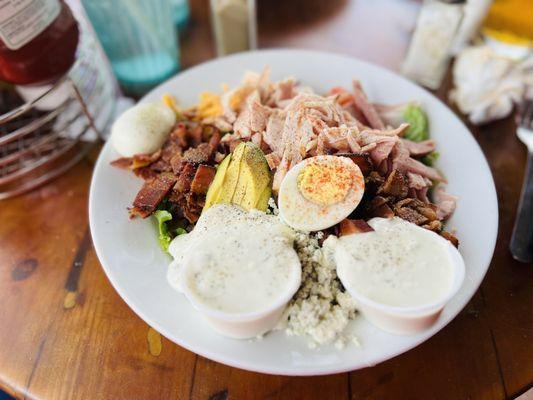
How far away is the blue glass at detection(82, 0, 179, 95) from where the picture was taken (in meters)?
1.66

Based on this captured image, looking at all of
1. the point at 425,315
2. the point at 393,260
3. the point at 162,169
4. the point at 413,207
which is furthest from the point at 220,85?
the point at 425,315

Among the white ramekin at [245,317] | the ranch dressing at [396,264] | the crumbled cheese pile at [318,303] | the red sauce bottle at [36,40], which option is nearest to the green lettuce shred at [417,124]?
the ranch dressing at [396,264]

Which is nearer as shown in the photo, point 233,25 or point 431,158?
point 431,158

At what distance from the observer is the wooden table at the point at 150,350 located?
1088 millimetres

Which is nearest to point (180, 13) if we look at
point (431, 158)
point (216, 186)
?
point (216, 186)

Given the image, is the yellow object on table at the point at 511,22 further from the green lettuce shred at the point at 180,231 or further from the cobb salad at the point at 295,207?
the green lettuce shred at the point at 180,231

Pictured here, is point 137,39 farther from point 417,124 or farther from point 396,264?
point 396,264

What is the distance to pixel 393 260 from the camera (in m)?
1.00

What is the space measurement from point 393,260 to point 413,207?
10.1 inches

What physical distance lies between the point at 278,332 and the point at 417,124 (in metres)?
0.87

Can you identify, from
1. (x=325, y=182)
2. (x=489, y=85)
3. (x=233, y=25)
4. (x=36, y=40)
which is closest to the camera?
(x=325, y=182)

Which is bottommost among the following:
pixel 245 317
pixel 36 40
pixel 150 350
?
pixel 150 350

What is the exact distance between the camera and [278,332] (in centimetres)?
101

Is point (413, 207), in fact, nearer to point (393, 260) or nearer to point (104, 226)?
point (393, 260)
